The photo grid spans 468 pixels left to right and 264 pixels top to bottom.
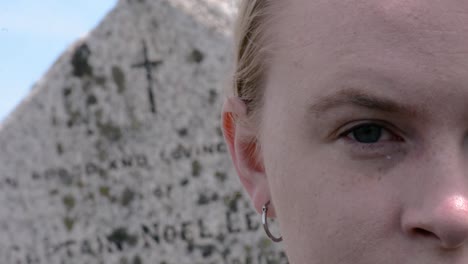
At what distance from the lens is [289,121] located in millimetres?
1151

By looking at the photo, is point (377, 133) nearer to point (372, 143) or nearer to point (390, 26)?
point (372, 143)

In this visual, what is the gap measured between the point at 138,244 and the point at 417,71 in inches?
136

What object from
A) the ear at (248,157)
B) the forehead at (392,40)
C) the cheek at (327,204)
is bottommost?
the cheek at (327,204)

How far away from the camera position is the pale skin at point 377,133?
95 cm

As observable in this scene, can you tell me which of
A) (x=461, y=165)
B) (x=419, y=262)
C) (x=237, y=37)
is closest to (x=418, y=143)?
(x=461, y=165)

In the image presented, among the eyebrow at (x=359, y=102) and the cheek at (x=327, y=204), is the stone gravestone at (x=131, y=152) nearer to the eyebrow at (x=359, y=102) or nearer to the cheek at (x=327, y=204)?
the cheek at (x=327, y=204)

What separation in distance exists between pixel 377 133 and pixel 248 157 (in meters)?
0.44

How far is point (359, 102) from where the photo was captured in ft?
3.39

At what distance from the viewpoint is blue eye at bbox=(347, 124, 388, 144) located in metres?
1.05

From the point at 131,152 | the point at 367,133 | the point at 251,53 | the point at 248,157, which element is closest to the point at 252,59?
the point at 251,53

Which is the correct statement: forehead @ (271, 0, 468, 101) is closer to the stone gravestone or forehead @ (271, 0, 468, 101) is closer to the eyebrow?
the eyebrow

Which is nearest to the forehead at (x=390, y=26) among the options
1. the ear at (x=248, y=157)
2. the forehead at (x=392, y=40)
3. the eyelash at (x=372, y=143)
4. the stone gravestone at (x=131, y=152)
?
the forehead at (x=392, y=40)

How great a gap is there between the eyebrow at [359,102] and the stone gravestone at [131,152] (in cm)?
300

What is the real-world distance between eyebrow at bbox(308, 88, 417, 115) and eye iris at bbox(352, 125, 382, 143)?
0.04 meters
